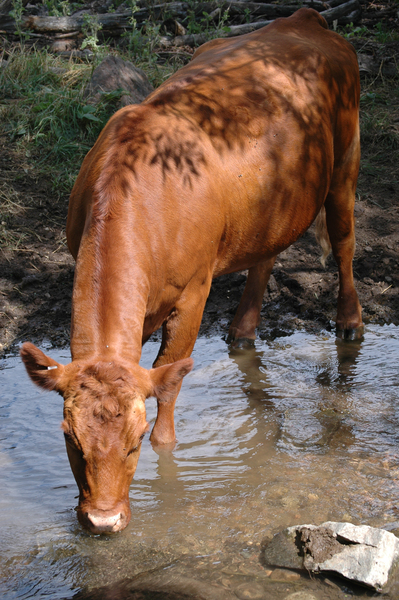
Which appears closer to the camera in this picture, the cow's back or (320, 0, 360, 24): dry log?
the cow's back

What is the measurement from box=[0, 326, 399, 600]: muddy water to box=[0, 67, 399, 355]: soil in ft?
1.88

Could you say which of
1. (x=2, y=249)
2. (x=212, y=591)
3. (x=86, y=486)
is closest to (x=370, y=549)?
(x=212, y=591)

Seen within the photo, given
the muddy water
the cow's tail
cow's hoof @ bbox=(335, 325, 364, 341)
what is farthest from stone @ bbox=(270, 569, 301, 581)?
the cow's tail

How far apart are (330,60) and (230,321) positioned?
254 centimetres

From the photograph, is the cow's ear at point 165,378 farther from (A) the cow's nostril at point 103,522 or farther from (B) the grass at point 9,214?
(B) the grass at point 9,214

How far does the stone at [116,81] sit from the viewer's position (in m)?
8.30

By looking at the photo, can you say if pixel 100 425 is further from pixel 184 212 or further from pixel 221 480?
pixel 184 212

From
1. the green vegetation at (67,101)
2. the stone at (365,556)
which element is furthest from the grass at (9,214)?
the stone at (365,556)

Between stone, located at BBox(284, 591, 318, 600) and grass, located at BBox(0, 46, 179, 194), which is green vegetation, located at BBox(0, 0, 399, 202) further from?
stone, located at BBox(284, 591, 318, 600)

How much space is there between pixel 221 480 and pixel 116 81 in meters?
6.09

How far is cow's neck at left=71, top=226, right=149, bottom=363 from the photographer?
10.1ft

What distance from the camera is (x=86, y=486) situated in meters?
2.86

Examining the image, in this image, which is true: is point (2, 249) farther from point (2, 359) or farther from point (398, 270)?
point (398, 270)

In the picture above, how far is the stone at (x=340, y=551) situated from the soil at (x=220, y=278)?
315 cm
